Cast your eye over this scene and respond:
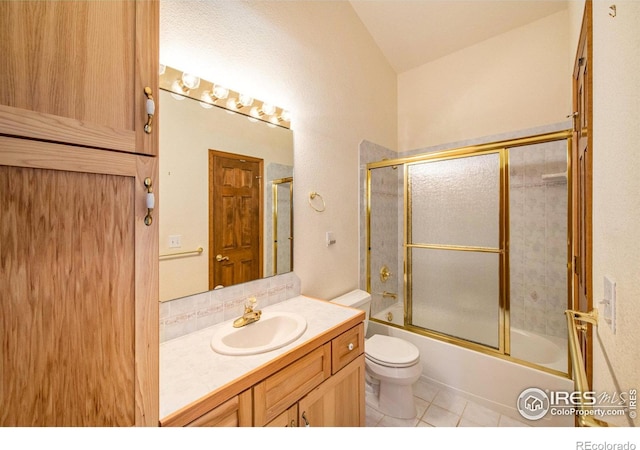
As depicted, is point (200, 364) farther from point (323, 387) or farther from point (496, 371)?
point (496, 371)

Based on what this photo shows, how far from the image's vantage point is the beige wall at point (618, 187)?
561 mm

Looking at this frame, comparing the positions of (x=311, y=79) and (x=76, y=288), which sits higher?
(x=311, y=79)

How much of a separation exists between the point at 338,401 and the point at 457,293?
1497 mm

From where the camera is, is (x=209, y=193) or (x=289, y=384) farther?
(x=209, y=193)

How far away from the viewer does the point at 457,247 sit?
2166 mm

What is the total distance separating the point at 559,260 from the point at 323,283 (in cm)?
188

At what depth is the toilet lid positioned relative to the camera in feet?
5.64

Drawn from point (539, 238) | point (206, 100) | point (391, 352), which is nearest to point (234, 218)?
point (206, 100)

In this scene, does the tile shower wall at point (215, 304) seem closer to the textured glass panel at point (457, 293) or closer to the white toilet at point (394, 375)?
the white toilet at point (394, 375)

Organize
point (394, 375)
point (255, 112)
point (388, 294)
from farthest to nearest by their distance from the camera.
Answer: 1. point (388, 294)
2. point (394, 375)
3. point (255, 112)

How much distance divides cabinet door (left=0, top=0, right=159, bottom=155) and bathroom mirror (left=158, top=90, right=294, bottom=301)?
2.05 ft

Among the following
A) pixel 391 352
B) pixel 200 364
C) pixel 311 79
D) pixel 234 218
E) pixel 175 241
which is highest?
pixel 311 79
